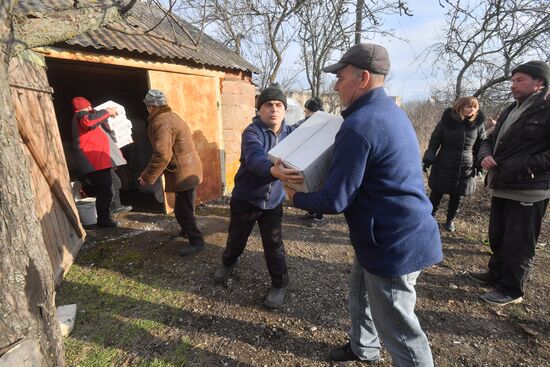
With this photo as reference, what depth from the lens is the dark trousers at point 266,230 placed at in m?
2.67

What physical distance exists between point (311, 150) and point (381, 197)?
0.47 m

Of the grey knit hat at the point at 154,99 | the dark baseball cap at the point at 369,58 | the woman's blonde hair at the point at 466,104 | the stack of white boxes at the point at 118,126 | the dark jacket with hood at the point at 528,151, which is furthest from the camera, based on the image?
the stack of white boxes at the point at 118,126

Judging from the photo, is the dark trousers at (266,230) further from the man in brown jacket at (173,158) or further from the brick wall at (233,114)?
the brick wall at (233,114)

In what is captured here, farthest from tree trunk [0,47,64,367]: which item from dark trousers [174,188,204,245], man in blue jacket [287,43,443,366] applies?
dark trousers [174,188,204,245]

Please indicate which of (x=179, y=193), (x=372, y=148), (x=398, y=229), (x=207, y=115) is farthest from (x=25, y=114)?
(x=398, y=229)

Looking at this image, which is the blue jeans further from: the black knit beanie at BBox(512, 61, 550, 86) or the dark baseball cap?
the black knit beanie at BBox(512, 61, 550, 86)

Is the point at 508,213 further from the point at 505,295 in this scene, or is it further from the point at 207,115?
the point at 207,115

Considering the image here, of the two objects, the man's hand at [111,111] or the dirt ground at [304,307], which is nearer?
the dirt ground at [304,307]

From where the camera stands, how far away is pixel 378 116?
1.44 metres

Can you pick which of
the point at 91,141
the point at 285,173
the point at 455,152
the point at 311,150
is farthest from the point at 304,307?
the point at 91,141

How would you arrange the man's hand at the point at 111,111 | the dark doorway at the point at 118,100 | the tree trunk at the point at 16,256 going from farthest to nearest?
the dark doorway at the point at 118,100
the man's hand at the point at 111,111
the tree trunk at the point at 16,256

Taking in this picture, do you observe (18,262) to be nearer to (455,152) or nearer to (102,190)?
(102,190)

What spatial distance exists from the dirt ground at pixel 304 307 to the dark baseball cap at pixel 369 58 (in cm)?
210

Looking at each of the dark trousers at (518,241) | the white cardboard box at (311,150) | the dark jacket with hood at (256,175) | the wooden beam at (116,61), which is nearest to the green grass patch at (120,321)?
the dark jacket with hood at (256,175)
